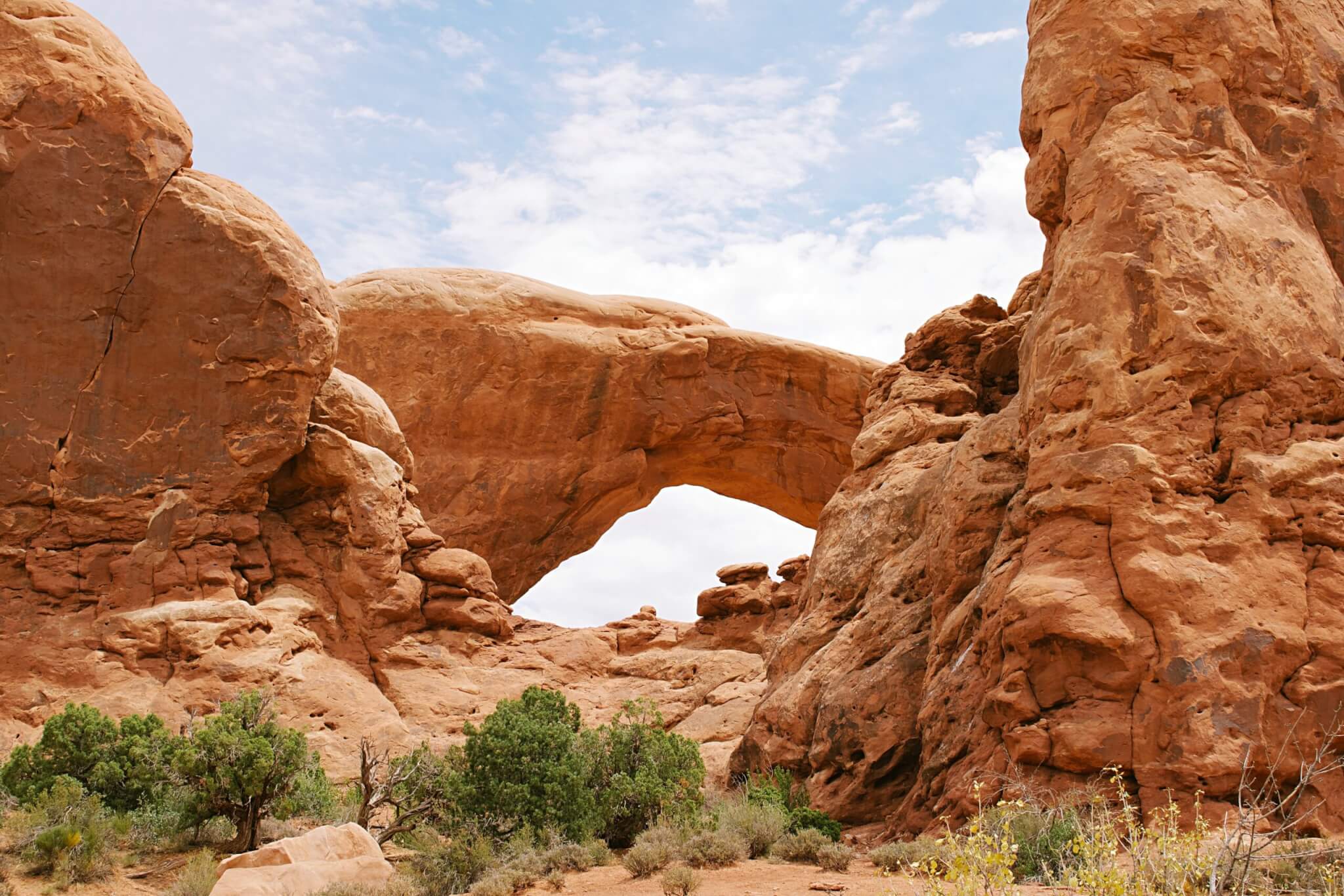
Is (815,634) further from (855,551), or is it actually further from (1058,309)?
(1058,309)

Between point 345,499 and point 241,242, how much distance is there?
13.6 feet

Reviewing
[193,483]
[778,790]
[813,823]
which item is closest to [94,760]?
[193,483]

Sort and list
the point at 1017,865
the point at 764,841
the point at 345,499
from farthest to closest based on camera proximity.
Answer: the point at 345,499
the point at 764,841
the point at 1017,865

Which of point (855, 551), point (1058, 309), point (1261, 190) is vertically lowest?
point (855, 551)

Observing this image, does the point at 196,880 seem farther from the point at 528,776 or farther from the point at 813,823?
the point at 813,823

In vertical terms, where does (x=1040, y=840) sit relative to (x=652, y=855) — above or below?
above

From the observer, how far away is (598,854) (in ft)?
39.9

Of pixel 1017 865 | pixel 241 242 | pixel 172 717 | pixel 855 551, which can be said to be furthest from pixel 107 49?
pixel 1017 865

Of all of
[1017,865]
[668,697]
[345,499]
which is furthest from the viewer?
[668,697]

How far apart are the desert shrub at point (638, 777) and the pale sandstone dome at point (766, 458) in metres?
1.47

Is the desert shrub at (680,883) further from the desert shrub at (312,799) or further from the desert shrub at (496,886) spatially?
the desert shrub at (312,799)

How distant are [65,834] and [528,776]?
14.6 feet

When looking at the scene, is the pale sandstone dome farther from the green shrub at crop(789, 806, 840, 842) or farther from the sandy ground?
the sandy ground

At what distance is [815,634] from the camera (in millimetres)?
15711
